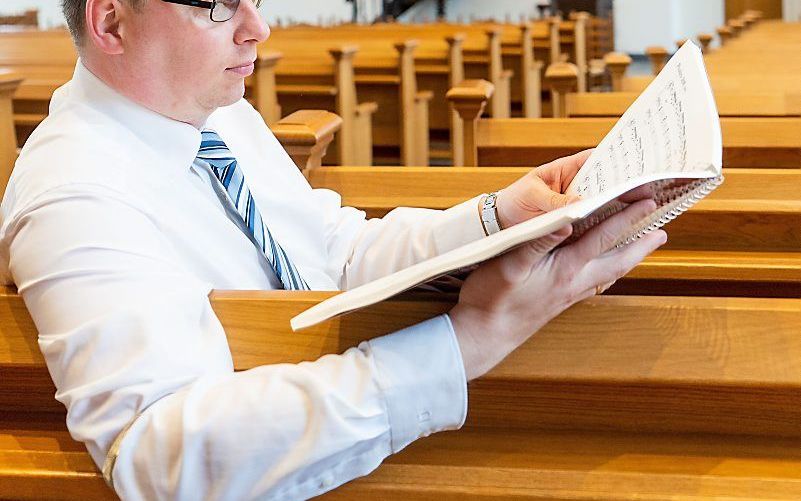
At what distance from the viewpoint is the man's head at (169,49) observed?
5.19 ft

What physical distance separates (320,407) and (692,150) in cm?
48

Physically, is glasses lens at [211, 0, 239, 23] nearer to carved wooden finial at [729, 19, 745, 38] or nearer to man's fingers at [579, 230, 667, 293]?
man's fingers at [579, 230, 667, 293]

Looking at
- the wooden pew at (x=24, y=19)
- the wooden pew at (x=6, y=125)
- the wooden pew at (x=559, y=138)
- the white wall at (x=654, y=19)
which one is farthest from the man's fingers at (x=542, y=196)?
the white wall at (x=654, y=19)

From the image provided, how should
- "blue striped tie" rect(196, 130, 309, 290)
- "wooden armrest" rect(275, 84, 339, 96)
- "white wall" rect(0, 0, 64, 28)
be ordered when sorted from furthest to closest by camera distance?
"white wall" rect(0, 0, 64, 28) → "wooden armrest" rect(275, 84, 339, 96) → "blue striped tie" rect(196, 130, 309, 290)

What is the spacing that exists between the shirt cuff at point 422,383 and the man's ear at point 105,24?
25.9 inches

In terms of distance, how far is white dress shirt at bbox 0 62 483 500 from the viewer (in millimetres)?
1215

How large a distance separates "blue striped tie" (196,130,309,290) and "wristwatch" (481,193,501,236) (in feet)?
1.10

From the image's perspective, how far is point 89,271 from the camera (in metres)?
1.31

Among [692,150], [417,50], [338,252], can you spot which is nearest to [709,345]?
[692,150]

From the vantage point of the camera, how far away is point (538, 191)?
1.69 m

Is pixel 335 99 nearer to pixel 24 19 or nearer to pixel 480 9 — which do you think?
pixel 24 19

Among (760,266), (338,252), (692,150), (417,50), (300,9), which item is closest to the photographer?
(692,150)

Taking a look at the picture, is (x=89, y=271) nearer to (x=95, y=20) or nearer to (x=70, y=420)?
(x=70, y=420)

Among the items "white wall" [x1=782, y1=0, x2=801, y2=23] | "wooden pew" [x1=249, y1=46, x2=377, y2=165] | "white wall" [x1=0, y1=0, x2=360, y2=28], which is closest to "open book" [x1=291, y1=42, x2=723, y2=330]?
"wooden pew" [x1=249, y1=46, x2=377, y2=165]
